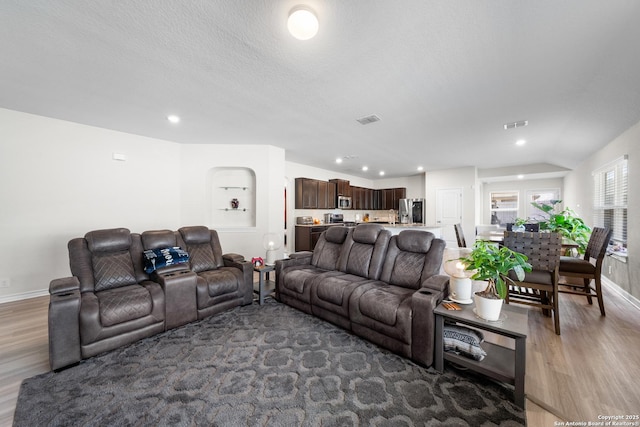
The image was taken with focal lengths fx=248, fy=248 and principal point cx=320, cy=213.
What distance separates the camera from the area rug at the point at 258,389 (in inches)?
60.5

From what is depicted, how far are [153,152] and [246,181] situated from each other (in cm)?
171

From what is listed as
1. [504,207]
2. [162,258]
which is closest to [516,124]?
[162,258]

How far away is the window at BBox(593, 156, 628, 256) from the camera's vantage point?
3.77m

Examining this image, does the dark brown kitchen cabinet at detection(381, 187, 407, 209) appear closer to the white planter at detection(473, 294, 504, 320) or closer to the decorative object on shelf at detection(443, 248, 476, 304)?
the decorative object on shelf at detection(443, 248, 476, 304)

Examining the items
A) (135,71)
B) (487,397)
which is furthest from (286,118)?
(487,397)

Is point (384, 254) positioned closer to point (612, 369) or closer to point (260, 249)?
point (612, 369)

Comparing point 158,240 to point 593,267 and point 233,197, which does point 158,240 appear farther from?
point 593,267

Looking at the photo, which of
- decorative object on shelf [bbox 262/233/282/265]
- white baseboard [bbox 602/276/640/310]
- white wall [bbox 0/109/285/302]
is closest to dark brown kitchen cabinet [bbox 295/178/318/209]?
white wall [bbox 0/109/285/302]

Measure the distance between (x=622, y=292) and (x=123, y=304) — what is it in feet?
20.9

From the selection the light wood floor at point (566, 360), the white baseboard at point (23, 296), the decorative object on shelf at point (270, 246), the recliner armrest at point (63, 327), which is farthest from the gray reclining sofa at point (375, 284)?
the white baseboard at point (23, 296)

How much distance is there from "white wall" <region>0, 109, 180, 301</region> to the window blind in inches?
293

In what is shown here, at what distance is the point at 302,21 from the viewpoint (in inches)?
63.7

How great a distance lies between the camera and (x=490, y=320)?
5.89ft

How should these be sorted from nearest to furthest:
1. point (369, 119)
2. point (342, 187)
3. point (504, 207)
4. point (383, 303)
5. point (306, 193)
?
point (383, 303) < point (369, 119) < point (306, 193) < point (342, 187) < point (504, 207)
